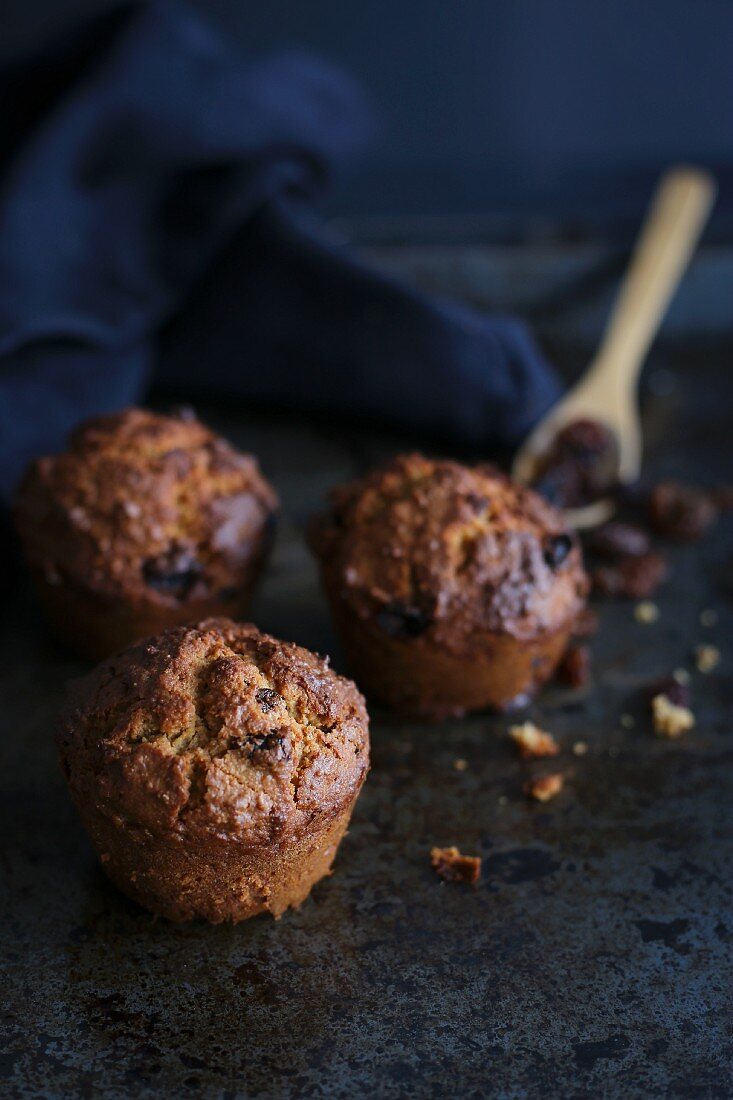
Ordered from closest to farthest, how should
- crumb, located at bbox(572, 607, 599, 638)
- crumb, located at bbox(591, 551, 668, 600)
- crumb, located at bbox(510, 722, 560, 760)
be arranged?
crumb, located at bbox(510, 722, 560, 760) → crumb, located at bbox(572, 607, 599, 638) → crumb, located at bbox(591, 551, 668, 600)

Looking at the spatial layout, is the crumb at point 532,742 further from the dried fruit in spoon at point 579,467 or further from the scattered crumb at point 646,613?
the dried fruit in spoon at point 579,467

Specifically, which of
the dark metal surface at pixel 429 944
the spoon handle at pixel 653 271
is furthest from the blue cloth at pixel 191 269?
the dark metal surface at pixel 429 944

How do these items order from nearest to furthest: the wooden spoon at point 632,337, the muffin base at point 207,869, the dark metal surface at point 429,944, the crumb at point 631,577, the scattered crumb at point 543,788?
the dark metal surface at point 429,944 → the muffin base at point 207,869 → the scattered crumb at point 543,788 → the crumb at point 631,577 → the wooden spoon at point 632,337

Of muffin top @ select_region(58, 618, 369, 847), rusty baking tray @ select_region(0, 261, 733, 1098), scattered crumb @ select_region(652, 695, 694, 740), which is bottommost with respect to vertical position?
rusty baking tray @ select_region(0, 261, 733, 1098)

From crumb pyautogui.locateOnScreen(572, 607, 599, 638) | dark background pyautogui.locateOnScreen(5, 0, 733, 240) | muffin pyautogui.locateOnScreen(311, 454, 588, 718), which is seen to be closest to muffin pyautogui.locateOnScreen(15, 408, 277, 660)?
muffin pyautogui.locateOnScreen(311, 454, 588, 718)

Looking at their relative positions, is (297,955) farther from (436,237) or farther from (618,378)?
(436,237)

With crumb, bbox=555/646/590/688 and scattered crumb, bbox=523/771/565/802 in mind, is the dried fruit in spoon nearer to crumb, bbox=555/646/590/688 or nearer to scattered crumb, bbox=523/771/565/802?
crumb, bbox=555/646/590/688

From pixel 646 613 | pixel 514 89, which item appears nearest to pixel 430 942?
pixel 646 613
